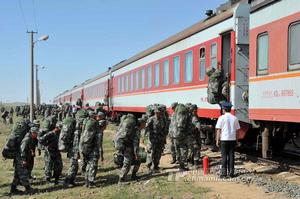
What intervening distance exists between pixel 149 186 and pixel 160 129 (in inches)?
94.9

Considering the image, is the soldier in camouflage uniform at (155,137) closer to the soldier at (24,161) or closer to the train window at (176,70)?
the soldier at (24,161)

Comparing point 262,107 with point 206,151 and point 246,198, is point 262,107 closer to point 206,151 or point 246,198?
point 246,198

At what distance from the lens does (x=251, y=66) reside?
11.6 metres

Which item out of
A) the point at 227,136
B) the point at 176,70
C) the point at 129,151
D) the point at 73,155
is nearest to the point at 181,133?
the point at 129,151

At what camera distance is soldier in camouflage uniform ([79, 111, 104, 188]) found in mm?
11117

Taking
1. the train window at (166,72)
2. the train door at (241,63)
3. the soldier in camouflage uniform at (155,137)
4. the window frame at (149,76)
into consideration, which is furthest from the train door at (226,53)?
the window frame at (149,76)

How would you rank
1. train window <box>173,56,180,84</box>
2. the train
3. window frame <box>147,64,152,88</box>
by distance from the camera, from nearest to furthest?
the train < train window <box>173,56,180,84</box> < window frame <box>147,64,152,88</box>

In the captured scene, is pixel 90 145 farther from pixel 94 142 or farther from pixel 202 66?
pixel 202 66

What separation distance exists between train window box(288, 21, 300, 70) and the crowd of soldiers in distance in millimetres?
3302

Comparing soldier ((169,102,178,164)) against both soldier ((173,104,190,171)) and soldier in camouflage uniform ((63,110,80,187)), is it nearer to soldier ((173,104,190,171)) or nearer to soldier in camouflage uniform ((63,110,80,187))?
soldier ((173,104,190,171))

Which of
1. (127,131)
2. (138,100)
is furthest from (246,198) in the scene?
(138,100)

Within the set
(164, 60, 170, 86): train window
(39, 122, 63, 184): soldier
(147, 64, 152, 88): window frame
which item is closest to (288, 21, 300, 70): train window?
(39, 122, 63, 184): soldier

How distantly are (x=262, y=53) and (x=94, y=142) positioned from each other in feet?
13.7

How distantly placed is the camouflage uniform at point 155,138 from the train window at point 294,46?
3927mm
